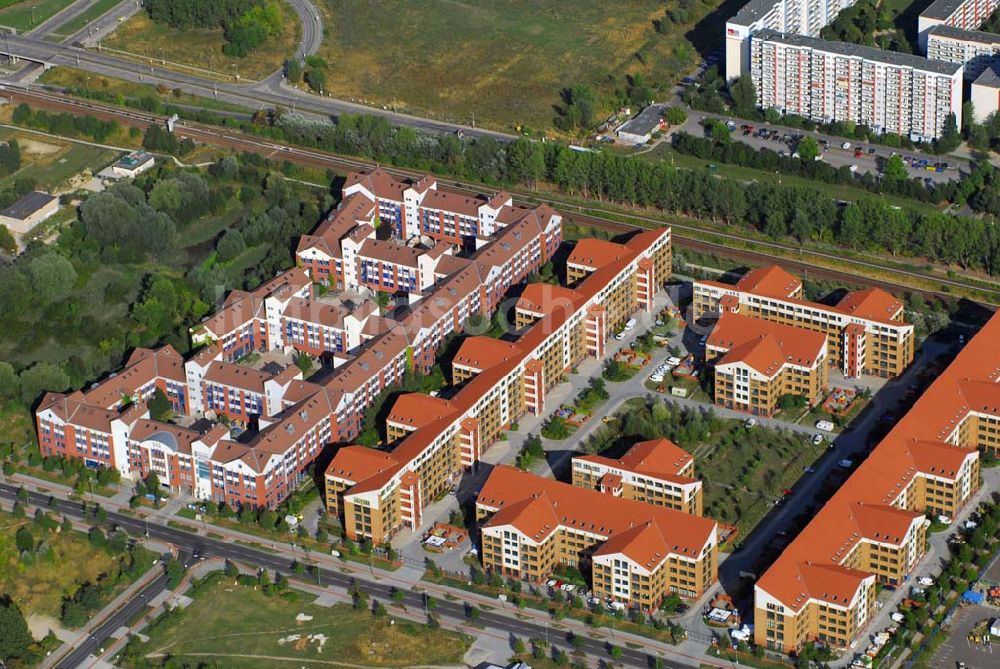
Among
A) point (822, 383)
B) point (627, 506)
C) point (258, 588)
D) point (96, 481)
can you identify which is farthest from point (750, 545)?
point (96, 481)

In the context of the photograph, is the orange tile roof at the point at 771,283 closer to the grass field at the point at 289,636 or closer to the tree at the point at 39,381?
the grass field at the point at 289,636

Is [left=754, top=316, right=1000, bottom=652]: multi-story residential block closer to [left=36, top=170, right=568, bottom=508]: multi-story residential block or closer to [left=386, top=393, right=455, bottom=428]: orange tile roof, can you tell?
[left=36, top=170, right=568, bottom=508]: multi-story residential block

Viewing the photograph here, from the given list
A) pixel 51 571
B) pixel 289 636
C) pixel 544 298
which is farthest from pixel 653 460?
pixel 51 571

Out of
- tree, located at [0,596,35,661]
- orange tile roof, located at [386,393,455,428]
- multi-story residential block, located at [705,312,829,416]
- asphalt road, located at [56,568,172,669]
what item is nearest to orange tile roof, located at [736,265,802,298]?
multi-story residential block, located at [705,312,829,416]

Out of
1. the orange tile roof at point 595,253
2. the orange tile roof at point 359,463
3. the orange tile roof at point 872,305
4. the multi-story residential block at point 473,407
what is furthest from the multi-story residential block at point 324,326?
the orange tile roof at point 872,305

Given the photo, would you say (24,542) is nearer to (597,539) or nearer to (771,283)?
(597,539)

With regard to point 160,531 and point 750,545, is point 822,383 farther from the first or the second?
point 160,531

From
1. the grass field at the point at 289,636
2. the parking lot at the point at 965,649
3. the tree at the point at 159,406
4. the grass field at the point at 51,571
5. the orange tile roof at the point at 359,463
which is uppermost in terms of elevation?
the orange tile roof at the point at 359,463
